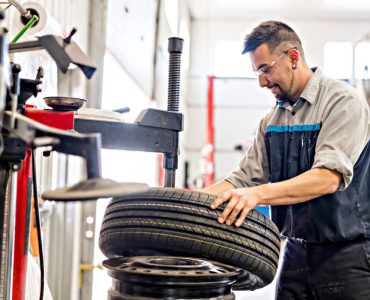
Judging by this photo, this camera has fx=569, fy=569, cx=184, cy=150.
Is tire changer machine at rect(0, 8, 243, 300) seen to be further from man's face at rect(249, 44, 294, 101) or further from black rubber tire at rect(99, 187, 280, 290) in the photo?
man's face at rect(249, 44, 294, 101)

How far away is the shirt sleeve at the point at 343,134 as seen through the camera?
162 cm

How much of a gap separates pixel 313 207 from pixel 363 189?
0.60 feet

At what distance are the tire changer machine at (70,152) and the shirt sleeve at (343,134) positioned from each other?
47 centimetres

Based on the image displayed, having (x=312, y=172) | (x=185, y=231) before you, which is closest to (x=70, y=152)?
(x=185, y=231)

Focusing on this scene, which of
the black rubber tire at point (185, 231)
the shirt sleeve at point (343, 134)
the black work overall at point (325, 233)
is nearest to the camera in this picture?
the black rubber tire at point (185, 231)

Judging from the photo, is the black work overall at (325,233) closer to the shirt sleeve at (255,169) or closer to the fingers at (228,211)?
the shirt sleeve at (255,169)

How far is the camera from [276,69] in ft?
6.31

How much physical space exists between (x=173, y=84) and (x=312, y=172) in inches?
18.3

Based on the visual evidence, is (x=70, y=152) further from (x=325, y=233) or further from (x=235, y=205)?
(x=325, y=233)

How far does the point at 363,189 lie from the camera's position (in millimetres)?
1829

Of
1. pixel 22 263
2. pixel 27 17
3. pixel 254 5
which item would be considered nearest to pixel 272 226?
pixel 22 263

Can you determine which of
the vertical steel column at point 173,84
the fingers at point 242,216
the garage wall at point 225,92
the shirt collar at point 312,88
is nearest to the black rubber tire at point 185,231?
the fingers at point 242,216

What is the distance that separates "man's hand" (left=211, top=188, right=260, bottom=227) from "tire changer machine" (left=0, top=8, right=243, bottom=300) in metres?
0.12

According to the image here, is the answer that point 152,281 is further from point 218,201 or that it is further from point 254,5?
point 254,5
